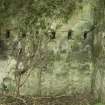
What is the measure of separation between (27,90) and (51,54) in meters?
0.83

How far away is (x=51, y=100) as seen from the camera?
673 centimetres

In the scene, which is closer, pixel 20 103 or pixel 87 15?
pixel 20 103

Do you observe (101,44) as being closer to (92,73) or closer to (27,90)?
(92,73)

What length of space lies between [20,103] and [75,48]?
1500mm

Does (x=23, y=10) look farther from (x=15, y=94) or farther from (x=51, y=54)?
(x=15, y=94)

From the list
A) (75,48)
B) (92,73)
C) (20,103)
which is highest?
(75,48)

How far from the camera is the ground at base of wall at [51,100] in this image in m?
6.47

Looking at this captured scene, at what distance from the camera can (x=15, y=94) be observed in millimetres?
6766

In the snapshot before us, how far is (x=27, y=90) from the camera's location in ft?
22.7

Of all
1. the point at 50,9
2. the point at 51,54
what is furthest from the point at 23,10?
the point at 51,54

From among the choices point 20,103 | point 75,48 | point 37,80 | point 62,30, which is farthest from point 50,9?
point 20,103

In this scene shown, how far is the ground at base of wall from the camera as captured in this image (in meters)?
6.47

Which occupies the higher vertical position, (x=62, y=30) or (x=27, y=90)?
(x=62, y=30)

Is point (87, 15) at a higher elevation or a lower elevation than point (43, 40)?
higher
